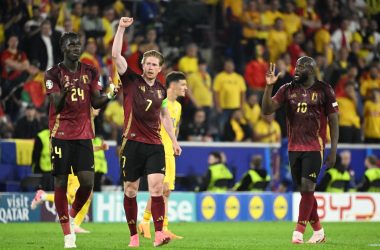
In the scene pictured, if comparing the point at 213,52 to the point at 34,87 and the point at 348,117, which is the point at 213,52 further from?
the point at 34,87

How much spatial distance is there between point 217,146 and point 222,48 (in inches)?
182

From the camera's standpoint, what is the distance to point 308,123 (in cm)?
1307

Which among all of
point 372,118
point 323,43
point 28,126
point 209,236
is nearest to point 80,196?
point 209,236

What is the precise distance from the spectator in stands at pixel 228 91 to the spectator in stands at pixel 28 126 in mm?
5297

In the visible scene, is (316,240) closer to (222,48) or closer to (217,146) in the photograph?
(217,146)

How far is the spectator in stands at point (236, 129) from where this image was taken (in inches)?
912

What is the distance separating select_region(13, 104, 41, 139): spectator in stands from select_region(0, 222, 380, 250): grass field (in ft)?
9.28

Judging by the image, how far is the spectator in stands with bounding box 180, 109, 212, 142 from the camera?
22.5 m

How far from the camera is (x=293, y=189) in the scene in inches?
926

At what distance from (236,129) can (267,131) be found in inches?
32.8

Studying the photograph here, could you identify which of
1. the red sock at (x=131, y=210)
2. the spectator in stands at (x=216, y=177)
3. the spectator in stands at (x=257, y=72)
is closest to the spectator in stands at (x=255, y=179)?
the spectator in stands at (x=216, y=177)

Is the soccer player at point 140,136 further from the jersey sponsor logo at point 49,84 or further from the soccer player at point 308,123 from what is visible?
the soccer player at point 308,123

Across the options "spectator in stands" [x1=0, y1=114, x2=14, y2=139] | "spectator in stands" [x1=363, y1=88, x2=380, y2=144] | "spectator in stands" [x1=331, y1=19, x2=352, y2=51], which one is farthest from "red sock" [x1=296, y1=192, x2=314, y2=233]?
"spectator in stands" [x1=331, y1=19, x2=352, y2=51]

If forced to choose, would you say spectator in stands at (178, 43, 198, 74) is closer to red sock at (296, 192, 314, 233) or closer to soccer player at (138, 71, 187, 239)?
soccer player at (138, 71, 187, 239)
